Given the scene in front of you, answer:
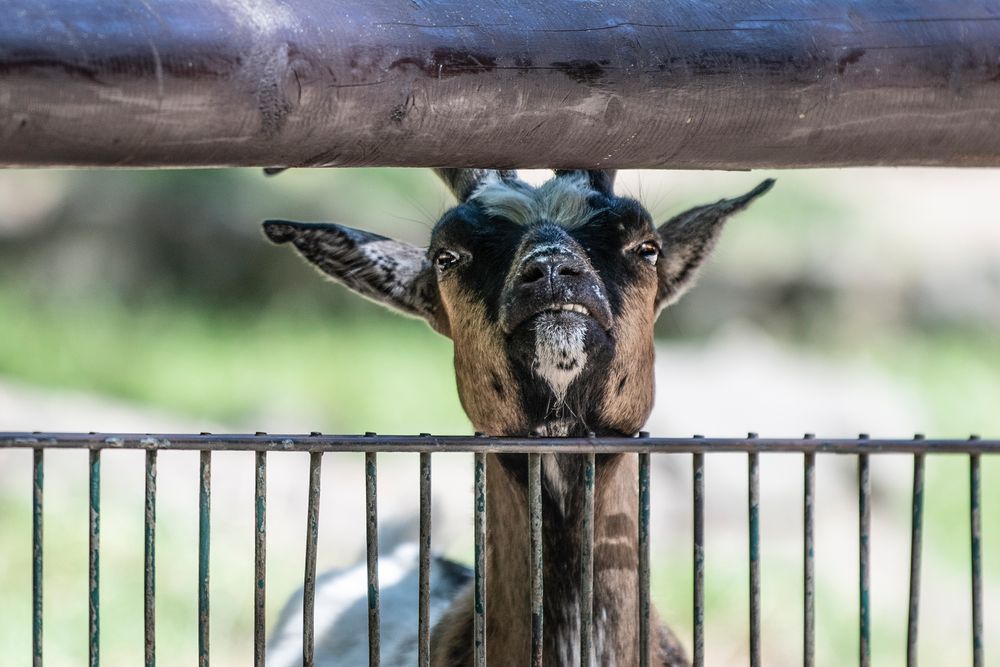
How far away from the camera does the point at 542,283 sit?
2.72m

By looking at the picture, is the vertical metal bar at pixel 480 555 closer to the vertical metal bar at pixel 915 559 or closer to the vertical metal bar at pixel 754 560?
the vertical metal bar at pixel 754 560

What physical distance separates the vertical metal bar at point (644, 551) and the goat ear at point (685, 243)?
1.46 m

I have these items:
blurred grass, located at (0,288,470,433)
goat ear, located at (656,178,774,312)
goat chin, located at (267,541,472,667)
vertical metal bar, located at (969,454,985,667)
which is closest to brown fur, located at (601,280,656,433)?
goat ear, located at (656,178,774,312)

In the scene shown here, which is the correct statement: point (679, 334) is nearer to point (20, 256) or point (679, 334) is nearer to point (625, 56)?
point (20, 256)

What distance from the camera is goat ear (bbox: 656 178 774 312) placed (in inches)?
139

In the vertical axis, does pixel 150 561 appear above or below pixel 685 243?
below

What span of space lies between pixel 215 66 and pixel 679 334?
10.6m

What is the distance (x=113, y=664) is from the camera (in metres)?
5.96

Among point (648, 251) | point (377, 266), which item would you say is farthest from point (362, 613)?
point (648, 251)

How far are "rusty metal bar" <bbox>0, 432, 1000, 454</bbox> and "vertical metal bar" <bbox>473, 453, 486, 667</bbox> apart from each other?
69 millimetres

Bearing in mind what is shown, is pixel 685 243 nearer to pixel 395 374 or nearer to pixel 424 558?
pixel 424 558

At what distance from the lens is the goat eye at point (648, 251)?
3143 millimetres

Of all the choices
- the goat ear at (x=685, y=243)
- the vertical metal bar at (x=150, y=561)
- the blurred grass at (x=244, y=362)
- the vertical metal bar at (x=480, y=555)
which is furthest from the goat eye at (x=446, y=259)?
the blurred grass at (x=244, y=362)

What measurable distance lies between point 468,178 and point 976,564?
201cm
